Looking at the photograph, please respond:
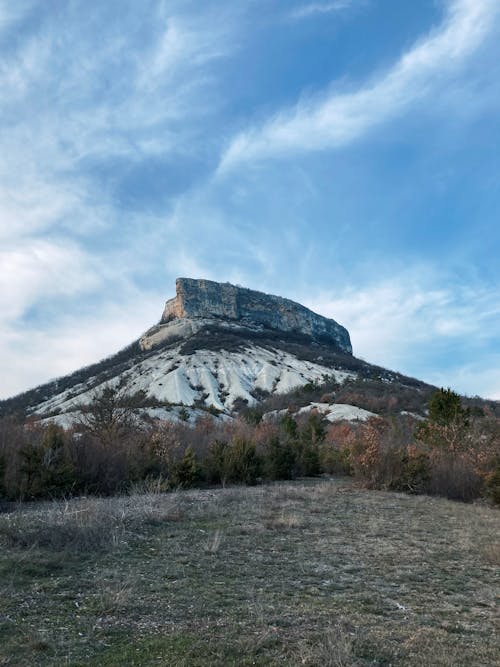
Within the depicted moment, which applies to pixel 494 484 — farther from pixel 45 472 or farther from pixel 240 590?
pixel 45 472

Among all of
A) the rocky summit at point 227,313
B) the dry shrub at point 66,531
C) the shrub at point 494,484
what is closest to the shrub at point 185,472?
the dry shrub at point 66,531

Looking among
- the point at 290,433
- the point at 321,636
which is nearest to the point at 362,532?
the point at 321,636

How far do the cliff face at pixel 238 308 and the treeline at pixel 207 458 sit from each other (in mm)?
88029

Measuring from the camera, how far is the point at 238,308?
4766 inches

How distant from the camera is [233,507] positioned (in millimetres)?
14922

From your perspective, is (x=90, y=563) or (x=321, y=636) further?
(x=90, y=563)

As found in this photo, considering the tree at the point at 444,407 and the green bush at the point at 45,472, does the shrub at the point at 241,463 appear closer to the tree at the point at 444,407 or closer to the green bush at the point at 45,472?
the green bush at the point at 45,472

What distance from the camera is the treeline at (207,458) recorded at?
53.4ft

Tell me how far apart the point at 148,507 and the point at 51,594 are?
647 cm

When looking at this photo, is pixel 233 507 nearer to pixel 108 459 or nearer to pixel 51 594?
pixel 108 459

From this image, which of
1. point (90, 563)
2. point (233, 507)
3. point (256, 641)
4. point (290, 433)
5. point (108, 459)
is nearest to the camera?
point (256, 641)

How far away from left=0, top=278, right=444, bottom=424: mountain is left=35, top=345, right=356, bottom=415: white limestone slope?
16cm

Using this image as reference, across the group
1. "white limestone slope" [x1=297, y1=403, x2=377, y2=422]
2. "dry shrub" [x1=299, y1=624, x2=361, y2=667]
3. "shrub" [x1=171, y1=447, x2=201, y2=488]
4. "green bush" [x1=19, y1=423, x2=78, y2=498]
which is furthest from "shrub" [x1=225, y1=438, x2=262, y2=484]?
"white limestone slope" [x1=297, y1=403, x2=377, y2=422]

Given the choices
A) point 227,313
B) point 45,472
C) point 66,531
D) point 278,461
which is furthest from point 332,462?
point 227,313
